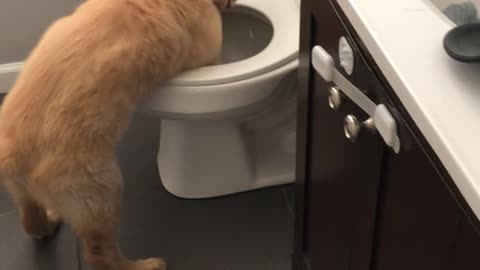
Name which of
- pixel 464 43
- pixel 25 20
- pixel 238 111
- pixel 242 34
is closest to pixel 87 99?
pixel 238 111

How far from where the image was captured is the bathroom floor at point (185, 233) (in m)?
1.42

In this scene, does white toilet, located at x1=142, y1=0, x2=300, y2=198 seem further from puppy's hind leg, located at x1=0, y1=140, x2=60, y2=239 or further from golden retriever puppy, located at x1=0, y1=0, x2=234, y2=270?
puppy's hind leg, located at x1=0, y1=140, x2=60, y2=239

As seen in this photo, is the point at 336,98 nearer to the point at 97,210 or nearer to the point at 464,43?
the point at 464,43

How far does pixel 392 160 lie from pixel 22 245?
99 centimetres

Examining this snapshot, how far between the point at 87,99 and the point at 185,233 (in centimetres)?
48

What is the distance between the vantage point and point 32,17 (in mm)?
1785

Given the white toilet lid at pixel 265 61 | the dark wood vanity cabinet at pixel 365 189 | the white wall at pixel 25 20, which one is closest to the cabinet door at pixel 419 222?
the dark wood vanity cabinet at pixel 365 189

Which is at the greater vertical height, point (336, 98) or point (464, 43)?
point (464, 43)

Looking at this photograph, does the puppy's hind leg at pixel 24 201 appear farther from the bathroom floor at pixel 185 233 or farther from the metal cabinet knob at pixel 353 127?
the metal cabinet knob at pixel 353 127

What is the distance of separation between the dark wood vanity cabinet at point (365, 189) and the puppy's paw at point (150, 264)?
1.11 ft

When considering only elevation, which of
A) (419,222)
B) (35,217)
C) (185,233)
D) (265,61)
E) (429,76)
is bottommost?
(185,233)

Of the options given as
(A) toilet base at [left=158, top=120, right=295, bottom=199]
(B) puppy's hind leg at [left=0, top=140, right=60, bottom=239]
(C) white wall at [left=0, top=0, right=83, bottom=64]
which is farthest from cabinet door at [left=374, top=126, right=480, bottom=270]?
(C) white wall at [left=0, top=0, right=83, bottom=64]

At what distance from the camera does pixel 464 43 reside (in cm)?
62

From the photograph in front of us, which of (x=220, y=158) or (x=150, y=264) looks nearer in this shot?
(x=150, y=264)
